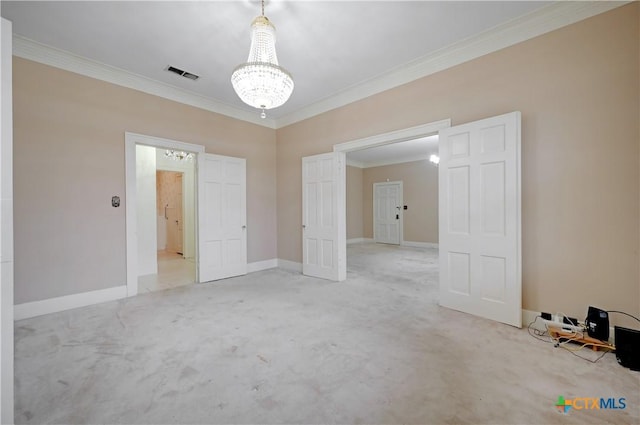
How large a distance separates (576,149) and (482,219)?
101 centimetres

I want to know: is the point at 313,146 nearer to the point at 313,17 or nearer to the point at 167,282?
the point at 313,17

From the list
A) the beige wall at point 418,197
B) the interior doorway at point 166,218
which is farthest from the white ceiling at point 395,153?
the interior doorway at point 166,218

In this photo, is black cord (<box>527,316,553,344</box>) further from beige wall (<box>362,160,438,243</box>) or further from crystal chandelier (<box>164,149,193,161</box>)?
crystal chandelier (<box>164,149,193,161</box>)

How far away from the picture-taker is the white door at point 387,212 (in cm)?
952

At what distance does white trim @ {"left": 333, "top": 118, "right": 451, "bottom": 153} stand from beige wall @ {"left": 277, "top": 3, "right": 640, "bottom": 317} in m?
0.34

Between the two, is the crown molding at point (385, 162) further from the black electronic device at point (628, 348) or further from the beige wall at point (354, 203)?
the black electronic device at point (628, 348)

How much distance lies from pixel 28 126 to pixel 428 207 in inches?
356

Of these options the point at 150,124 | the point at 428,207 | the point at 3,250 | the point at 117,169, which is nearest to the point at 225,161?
the point at 150,124

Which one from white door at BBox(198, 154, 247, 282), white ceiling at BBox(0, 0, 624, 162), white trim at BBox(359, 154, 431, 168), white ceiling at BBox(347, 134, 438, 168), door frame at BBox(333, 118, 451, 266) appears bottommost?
white door at BBox(198, 154, 247, 282)

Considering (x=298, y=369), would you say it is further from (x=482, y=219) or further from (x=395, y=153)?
(x=395, y=153)

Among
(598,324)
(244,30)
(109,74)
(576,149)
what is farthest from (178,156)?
(598,324)

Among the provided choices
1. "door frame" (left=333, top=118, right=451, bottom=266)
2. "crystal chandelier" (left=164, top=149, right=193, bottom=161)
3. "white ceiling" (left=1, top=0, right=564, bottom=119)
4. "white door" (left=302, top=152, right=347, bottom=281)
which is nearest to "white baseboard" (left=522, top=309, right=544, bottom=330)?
"door frame" (left=333, top=118, right=451, bottom=266)

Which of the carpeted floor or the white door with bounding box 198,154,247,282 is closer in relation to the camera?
the carpeted floor

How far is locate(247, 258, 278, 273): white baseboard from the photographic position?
5223mm
